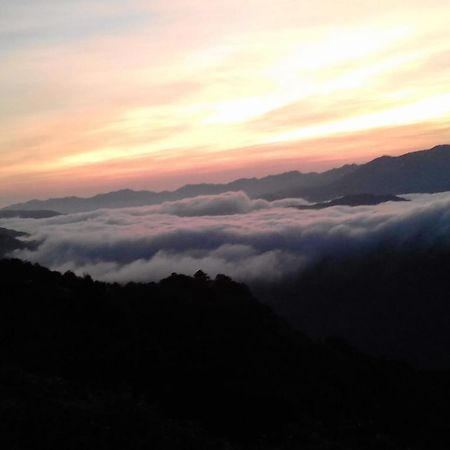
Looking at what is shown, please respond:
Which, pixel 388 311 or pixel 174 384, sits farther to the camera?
pixel 388 311

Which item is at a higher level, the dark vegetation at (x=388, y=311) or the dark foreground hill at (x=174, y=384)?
the dark foreground hill at (x=174, y=384)

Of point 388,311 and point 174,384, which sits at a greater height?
point 174,384

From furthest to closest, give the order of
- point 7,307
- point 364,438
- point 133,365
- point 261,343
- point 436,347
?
point 436,347
point 261,343
point 7,307
point 133,365
point 364,438

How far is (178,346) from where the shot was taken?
104ft

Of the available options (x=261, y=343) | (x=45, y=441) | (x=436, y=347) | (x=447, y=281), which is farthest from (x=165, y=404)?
(x=447, y=281)

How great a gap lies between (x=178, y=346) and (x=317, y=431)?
35.4 feet

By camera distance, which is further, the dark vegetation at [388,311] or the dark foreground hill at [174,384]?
the dark vegetation at [388,311]

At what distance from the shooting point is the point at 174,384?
24969 millimetres

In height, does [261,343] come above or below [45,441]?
below

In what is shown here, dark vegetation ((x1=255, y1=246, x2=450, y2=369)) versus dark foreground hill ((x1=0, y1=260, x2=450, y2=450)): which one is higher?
dark foreground hill ((x1=0, y1=260, x2=450, y2=450))

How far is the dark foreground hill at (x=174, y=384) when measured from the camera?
59.3ft

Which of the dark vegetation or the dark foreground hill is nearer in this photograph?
the dark foreground hill

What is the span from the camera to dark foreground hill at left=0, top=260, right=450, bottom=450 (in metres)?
18.1

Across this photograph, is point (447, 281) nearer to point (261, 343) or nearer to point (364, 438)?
point (261, 343)
